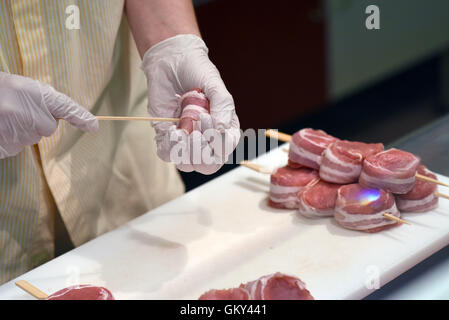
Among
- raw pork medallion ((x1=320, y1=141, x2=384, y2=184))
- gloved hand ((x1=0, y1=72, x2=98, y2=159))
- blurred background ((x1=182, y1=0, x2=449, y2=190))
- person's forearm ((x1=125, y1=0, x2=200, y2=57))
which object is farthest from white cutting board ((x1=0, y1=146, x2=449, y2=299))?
blurred background ((x1=182, y1=0, x2=449, y2=190))

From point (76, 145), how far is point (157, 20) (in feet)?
1.56

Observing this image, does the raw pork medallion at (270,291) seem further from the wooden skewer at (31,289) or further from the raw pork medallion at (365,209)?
the wooden skewer at (31,289)

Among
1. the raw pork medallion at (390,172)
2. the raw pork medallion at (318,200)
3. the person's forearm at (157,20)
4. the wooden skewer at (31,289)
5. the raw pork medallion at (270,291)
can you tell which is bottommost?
the wooden skewer at (31,289)

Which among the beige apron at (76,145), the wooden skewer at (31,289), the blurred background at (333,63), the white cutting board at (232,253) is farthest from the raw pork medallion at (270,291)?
the blurred background at (333,63)

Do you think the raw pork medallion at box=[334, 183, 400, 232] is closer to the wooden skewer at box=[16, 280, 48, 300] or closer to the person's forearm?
the person's forearm

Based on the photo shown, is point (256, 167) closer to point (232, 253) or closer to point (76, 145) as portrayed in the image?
point (232, 253)

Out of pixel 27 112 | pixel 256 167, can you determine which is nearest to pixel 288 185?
pixel 256 167

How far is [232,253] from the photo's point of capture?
1.74 m

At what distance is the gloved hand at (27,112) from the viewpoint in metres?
1.56

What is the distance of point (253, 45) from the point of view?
4043 mm

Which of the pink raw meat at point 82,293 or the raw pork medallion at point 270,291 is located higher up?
the raw pork medallion at point 270,291

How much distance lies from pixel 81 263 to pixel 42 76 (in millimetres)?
560

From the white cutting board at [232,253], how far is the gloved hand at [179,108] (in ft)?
0.85

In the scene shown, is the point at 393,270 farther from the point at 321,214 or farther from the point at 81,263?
the point at 81,263
